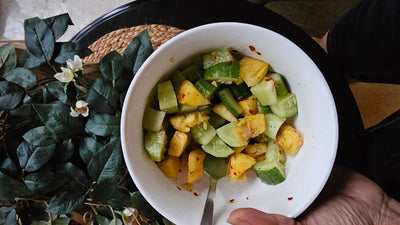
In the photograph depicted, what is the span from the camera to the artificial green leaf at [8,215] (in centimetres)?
58

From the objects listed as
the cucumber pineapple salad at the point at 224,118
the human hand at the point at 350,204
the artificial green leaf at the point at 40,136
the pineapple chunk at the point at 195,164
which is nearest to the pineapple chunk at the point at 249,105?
the cucumber pineapple salad at the point at 224,118

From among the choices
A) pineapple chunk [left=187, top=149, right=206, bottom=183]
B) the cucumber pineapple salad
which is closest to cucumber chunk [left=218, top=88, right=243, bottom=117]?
the cucumber pineapple salad

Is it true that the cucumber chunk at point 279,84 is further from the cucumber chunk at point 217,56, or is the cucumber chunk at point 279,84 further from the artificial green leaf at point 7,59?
the artificial green leaf at point 7,59

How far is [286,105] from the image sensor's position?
0.67 metres

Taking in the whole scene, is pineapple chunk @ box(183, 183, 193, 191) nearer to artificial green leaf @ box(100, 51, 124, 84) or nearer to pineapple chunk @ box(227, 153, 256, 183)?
pineapple chunk @ box(227, 153, 256, 183)

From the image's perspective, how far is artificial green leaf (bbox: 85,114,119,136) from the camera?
0.62 meters

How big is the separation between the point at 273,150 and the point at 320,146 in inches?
3.9

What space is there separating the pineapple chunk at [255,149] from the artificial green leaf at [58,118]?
0.32 m

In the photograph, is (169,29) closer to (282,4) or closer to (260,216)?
(260,216)

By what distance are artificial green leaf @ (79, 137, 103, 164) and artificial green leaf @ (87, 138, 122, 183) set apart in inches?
0.9

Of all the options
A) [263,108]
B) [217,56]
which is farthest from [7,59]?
[263,108]

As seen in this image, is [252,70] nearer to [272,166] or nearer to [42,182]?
[272,166]

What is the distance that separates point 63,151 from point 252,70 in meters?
0.36

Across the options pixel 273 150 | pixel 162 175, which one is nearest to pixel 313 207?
pixel 273 150
